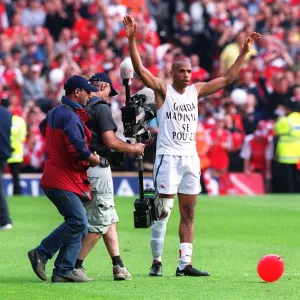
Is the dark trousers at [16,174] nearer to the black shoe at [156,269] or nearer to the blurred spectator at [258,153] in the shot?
the blurred spectator at [258,153]

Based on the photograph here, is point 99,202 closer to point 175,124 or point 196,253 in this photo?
point 175,124

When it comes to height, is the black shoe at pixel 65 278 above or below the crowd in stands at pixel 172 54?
below

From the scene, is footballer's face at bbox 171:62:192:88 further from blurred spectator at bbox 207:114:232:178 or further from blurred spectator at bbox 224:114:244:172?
blurred spectator at bbox 224:114:244:172

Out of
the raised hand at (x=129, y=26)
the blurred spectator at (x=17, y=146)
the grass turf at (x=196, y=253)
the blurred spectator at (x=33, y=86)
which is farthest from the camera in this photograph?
the blurred spectator at (x=33, y=86)

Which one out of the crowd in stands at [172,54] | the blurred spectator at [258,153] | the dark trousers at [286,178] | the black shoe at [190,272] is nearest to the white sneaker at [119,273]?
the black shoe at [190,272]

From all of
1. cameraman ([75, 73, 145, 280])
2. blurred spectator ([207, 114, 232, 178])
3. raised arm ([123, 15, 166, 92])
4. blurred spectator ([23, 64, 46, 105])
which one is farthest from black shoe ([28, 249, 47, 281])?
blurred spectator ([23, 64, 46, 105])

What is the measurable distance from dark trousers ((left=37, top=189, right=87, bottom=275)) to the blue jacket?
738 cm

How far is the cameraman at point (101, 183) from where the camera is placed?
12.2 metres

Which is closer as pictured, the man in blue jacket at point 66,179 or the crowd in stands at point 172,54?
the man in blue jacket at point 66,179

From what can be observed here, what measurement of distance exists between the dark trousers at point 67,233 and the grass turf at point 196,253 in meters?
0.27

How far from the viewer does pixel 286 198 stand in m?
25.1

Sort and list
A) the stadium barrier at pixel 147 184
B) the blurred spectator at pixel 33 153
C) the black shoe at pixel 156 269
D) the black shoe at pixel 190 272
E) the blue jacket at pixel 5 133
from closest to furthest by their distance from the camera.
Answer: the black shoe at pixel 190 272 → the black shoe at pixel 156 269 → the blue jacket at pixel 5 133 → the stadium barrier at pixel 147 184 → the blurred spectator at pixel 33 153

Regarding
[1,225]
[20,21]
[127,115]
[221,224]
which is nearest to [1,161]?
[1,225]

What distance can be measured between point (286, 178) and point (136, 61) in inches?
594
